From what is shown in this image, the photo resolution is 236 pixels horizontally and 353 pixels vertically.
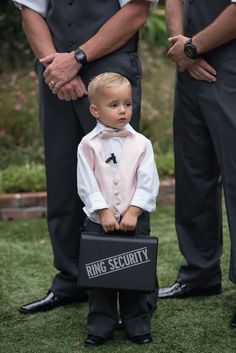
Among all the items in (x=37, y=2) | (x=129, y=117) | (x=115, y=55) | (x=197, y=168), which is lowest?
(x=197, y=168)

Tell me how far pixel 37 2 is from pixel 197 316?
1.66 metres

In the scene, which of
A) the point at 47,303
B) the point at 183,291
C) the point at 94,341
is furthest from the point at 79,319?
the point at 183,291

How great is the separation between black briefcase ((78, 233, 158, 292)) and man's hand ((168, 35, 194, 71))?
0.88 m

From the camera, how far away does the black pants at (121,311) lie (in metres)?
3.33

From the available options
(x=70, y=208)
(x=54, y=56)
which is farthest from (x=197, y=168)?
(x=54, y=56)

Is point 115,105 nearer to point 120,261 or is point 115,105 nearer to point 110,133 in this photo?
point 110,133

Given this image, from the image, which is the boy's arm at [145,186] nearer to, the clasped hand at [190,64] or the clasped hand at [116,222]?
the clasped hand at [116,222]

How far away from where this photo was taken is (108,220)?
3150 millimetres

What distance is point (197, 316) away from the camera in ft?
12.2

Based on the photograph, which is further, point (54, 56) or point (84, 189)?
point (54, 56)

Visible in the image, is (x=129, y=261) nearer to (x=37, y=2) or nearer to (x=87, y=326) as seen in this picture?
(x=87, y=326)

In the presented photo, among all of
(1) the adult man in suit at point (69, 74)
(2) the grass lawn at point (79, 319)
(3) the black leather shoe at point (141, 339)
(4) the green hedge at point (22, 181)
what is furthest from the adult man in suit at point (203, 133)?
(4) the green hedge at point (22, 181)

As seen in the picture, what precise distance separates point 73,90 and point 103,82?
0.34 meters

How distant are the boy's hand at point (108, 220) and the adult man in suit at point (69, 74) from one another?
543mm
